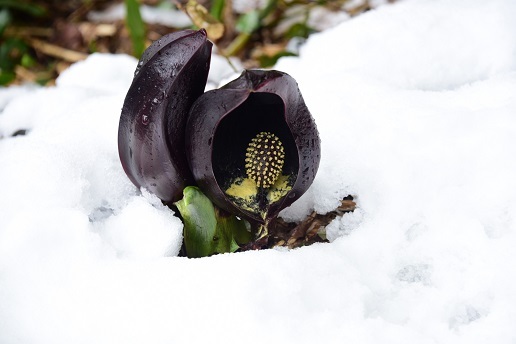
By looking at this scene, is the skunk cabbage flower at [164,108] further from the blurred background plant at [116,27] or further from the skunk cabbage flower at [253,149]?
the blurred background plant at [116,27]

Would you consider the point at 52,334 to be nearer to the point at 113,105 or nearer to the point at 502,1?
the point at 113,105

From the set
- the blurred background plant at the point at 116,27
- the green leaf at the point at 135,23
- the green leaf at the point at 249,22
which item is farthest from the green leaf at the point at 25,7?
the green leaf at the point at 249,22

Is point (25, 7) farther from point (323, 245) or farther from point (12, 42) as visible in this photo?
point (323, 245)

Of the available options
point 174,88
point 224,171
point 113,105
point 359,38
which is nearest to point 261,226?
point 224,171

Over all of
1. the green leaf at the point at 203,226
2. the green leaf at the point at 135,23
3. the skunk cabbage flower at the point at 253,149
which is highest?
the skunk cabbage flower at the point at 253,149

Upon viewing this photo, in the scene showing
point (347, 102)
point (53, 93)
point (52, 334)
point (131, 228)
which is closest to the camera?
point (52, 334)

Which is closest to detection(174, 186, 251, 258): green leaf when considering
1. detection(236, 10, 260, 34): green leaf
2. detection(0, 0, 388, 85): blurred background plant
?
detection(0, 0, 388, 85): blurred background plant
